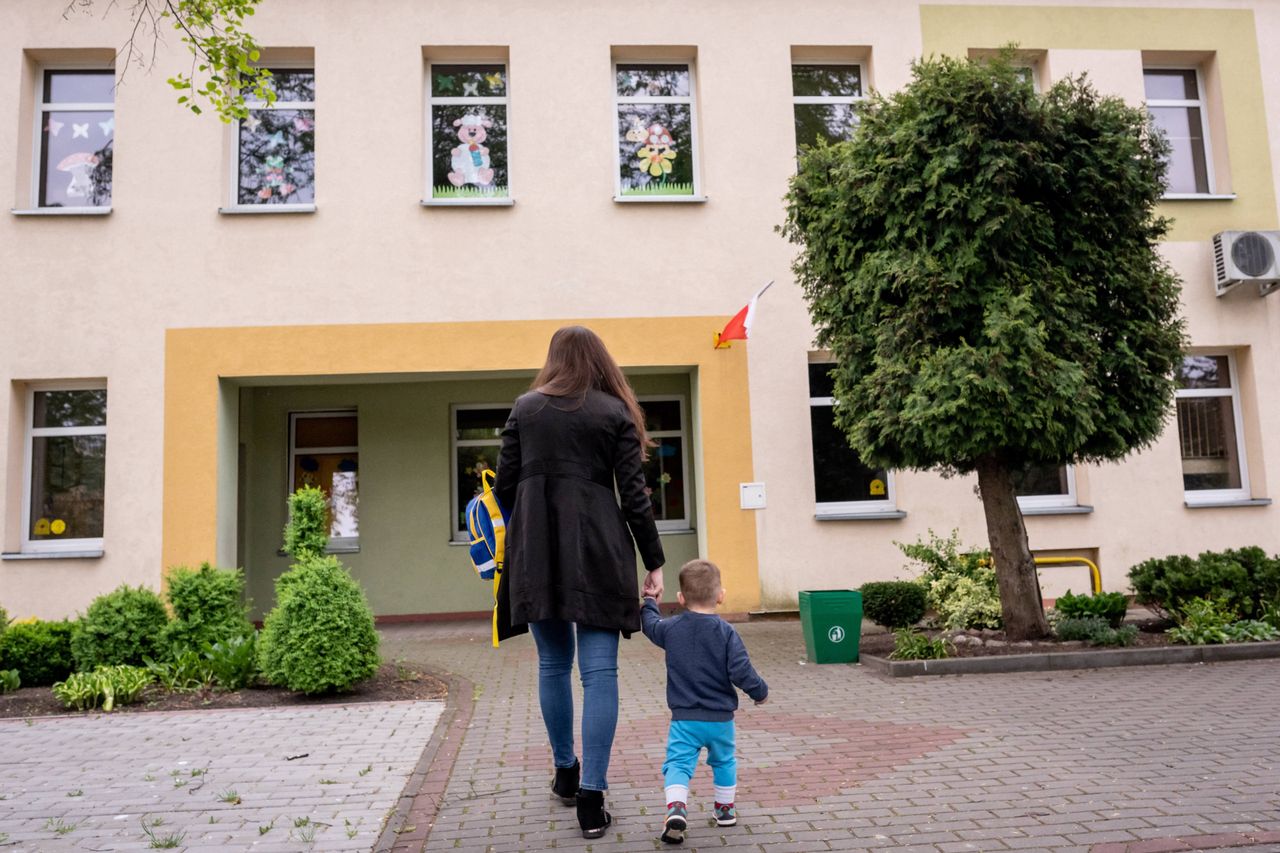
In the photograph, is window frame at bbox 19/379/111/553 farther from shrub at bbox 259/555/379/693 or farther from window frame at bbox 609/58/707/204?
window frame at bbox 609/58/707/204

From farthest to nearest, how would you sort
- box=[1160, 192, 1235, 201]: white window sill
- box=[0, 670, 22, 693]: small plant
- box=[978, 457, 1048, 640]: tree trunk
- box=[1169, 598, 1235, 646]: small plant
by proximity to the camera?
1. box=[1160, 192, 1235, 201]: white window sill
2. box=[978, 457, 1048, 640]: tree trunk
3. box=[1169, 598, 1235, 646]: small plant
4. box=[0, 670, 22, 693]: small plant

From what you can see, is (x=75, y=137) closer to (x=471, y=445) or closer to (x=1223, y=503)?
(x=471, y=445)

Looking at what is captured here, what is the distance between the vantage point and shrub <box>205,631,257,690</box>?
7.47 meters

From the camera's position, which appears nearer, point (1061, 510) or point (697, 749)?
point (697, 749)

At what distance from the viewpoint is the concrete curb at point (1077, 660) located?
755 cm

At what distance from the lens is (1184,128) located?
1291 cm

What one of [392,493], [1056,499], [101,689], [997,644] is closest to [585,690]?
[101,689]

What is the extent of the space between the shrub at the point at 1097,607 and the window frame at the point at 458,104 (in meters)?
7.29

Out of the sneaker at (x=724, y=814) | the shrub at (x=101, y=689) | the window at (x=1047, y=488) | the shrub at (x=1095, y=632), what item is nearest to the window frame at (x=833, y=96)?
the window at (x=1047, y=488)

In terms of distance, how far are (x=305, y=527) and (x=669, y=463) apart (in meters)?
6.57

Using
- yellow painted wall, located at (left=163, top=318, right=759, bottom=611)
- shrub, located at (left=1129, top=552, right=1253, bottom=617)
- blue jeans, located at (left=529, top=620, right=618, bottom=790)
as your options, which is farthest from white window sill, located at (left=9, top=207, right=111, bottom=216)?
shrub, located at (left=1129, top=552, right=1253, bottom=617)

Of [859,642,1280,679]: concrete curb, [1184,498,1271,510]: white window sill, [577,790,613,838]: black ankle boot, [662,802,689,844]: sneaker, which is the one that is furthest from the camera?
[1184,498,1271,510]: white window sill

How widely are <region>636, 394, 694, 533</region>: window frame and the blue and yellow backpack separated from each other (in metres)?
8.84

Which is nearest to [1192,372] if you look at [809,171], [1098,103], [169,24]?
[1098,103]
